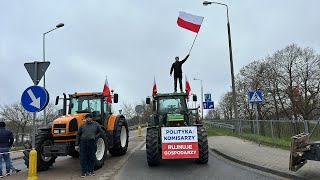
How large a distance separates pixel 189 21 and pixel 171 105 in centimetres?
467

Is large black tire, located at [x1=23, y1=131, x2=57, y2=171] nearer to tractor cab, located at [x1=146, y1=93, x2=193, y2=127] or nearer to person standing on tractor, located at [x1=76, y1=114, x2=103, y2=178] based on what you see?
person standing on tractor, located at [x1=76, y1=114, x2=103, y2=178]

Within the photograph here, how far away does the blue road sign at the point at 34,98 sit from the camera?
8.98 meters

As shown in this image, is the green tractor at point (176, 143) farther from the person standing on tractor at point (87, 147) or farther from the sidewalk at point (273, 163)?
the person standing on tractor at point (87, 147)

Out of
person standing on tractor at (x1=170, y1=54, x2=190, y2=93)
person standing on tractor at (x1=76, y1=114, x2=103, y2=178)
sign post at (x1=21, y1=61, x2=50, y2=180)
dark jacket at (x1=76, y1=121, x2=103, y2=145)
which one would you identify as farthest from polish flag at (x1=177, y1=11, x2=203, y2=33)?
sign post at (x1=21, y1=61, x2=50, y2=180)

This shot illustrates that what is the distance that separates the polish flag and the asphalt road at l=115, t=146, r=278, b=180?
6.19 metres

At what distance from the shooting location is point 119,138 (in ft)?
46.7

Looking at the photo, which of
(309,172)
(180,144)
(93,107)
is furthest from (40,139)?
(309,172)

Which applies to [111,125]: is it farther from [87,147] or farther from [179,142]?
[179,142]

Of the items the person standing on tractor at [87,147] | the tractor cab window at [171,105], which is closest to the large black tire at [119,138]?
the tractor cab window at [171,105]

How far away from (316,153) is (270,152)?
5141mm

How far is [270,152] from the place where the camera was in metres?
13.4

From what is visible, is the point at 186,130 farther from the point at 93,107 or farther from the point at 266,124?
→ the point at 266,124

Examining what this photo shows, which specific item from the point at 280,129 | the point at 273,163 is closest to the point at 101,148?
the point at 273,163

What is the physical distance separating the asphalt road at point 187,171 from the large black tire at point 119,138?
178 cm
